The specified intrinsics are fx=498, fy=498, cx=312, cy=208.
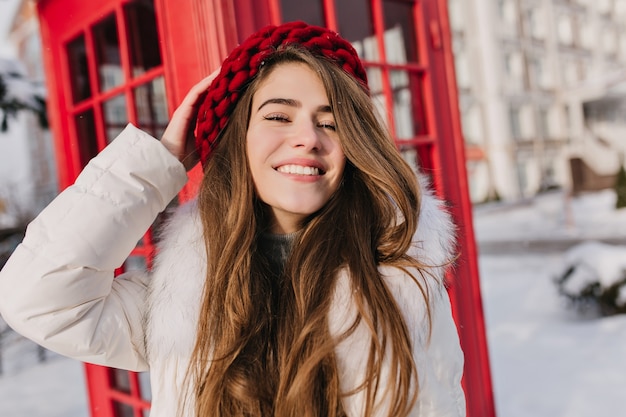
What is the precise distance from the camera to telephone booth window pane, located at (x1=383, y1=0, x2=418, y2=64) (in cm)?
225

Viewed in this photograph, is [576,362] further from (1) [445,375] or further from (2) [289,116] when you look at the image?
(2) [289,116]

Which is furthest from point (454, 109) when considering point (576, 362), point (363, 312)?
point (576, 362)

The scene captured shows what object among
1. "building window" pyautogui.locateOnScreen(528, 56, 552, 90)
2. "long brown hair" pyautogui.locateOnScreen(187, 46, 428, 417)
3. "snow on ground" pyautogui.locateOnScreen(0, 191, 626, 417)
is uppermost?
"building window" pyautogui.locateOnScreen(528, 56, 552, 90)

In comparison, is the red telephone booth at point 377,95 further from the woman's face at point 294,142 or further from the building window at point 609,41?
the building window at point 609,41

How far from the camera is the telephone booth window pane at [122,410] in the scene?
2383mm

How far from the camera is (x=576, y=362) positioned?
436 cm

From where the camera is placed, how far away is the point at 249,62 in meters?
1.37

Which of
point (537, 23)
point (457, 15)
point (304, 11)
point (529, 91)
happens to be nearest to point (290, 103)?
point (304, 11)

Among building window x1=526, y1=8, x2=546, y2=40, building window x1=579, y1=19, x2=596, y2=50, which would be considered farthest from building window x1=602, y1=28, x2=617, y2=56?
building window x1=526, y1=8, x2=546, y2=40

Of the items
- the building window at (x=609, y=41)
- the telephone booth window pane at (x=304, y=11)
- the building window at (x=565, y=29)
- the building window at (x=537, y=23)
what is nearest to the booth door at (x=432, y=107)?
the telephone booth window pane at (x=304, y=11)

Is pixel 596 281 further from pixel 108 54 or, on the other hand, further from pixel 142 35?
pixel 108 54

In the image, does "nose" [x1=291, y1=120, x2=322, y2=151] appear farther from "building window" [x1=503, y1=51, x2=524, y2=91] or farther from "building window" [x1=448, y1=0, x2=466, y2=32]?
"building window" [x1=503, y1=51, x2=524, y2=91]

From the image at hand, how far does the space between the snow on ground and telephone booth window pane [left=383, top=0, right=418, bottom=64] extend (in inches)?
104

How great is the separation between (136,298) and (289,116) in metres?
0.67
